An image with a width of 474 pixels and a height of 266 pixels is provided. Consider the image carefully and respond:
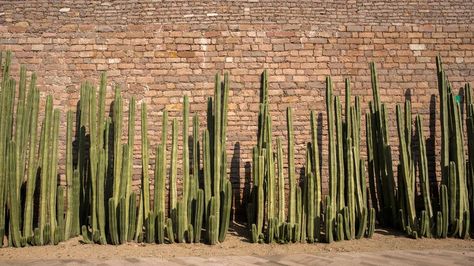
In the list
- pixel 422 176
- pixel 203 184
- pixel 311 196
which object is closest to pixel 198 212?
pixel 203 184

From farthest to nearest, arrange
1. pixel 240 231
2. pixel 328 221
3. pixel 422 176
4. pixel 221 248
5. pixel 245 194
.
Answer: pixel 245 194 < pixel 240 231 < pixel 422 176 < pixel 328 221 < pixel 221 248

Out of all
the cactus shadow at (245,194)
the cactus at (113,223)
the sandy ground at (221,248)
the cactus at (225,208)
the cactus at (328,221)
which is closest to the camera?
the sandy ground at (221,248)

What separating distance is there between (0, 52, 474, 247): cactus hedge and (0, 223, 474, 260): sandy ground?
4.2 inches

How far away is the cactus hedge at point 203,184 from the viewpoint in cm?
515

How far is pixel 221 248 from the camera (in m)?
5.17

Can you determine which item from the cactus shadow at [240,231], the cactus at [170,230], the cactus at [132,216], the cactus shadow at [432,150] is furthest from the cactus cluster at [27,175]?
the cactus shadow at [432,150]

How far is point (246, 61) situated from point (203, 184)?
7.11ft

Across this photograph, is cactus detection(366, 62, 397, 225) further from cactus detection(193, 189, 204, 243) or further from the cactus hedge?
cactus detection(193, 189, 204, 243)

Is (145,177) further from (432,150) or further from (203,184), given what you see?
(432,150)

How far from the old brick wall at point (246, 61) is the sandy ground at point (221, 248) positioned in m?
1.37

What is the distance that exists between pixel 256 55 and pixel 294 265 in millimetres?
3500

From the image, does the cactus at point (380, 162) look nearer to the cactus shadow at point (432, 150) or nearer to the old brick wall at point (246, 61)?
the old brick wall at point (246, 61)

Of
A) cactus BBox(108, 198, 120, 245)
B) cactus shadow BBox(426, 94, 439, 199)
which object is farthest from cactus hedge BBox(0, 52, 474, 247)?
cactus shadow BBox(426, 94, 439, 199)

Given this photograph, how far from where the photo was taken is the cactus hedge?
5152 mm
